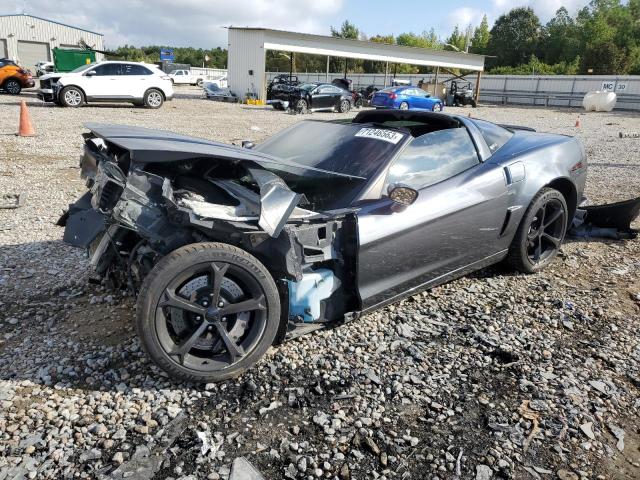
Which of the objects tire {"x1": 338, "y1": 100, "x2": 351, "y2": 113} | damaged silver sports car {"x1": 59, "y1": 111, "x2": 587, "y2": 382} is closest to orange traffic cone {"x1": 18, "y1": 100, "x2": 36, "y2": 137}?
damaged silver sports car {"x1": 59, "y1": 111, "x2": 587, "y2": 382}

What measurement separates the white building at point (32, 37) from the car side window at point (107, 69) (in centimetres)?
2859

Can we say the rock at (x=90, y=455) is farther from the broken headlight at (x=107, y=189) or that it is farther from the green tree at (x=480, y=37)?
the green tree at (x=480, y=37)

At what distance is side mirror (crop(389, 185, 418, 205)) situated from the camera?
2998 mm

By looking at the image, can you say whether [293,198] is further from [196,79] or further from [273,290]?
[196,79]

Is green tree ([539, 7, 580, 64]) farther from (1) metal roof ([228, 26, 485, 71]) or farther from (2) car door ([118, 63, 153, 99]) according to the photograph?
(2) car door ([118, 63, 153, 99])

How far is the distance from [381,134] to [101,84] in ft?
54.8

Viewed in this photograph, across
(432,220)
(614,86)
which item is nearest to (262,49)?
(614,86)

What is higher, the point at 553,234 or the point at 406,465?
the point at 553,234

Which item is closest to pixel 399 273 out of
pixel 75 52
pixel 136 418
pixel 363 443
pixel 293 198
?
pixel 293 198

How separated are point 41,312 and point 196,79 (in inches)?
1868

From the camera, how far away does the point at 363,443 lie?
229cm

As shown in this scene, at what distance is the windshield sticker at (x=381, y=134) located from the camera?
346cm

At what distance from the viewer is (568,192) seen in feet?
14.8

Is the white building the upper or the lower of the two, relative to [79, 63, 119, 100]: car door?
upper
